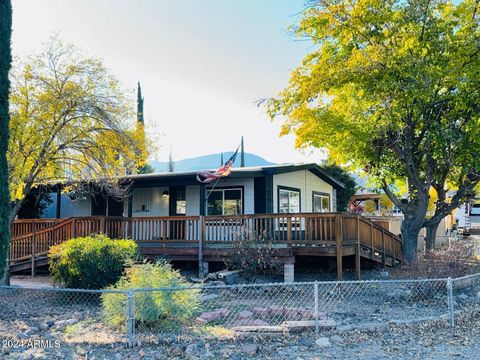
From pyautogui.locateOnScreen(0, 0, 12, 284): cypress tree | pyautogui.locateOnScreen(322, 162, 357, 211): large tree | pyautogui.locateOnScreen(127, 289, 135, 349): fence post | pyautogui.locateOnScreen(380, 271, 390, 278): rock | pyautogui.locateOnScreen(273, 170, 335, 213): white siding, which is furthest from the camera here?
pyautogui.locateOnScreen(322, 162, 357, 211): large tree

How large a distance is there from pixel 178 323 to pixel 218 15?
33.2 feet

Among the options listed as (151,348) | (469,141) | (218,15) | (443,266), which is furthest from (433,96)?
(151,348)

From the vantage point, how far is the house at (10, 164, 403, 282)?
448 inches

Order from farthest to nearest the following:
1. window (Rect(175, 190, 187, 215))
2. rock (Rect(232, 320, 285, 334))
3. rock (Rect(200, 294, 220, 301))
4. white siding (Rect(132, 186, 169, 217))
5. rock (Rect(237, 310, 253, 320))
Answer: white siding (Rect(132, 186, 169, 217)), window (Rect(175, 190, 187, 215)), rock (Rect(200, 294, 220, 301)), rock (Rect(237, 310, 253, 320)), rock (Rect(232, 320, 285, 334))

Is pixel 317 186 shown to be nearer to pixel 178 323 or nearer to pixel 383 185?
pixel 383 185

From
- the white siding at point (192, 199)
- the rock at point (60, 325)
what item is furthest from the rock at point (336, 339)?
the white siding at point (192, 199)

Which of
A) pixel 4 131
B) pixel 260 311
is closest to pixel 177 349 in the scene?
pixel 260 311

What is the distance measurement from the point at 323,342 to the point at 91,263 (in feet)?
18.1

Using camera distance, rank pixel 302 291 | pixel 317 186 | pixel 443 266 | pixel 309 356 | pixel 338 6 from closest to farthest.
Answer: pixel 309 356 → pixel 443 266 → pixel 302 291 → pixel 338 6 → pixel 317 186

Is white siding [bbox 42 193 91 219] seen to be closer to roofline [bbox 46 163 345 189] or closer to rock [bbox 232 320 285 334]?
roofline [bbox 46 163 345 189]

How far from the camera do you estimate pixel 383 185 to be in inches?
642

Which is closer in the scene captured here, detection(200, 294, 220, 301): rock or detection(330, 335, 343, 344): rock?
detection(330, 335, 343, 344): rock

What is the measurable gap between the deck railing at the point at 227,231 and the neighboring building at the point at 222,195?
53.7 inches

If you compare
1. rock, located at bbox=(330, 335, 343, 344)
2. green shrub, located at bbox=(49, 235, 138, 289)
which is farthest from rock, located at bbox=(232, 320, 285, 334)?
green shrub, located at bbox=(49, 235, 138, 289)
